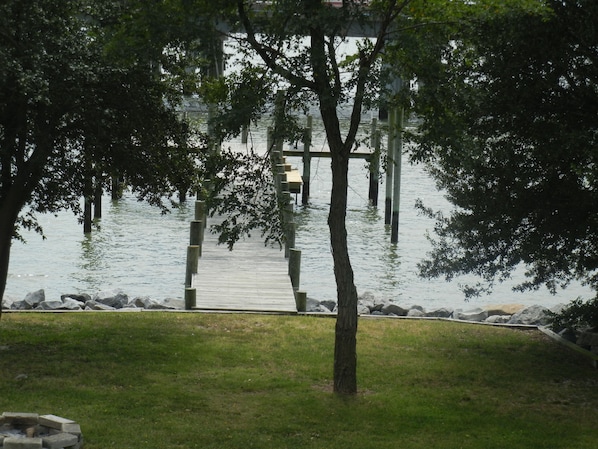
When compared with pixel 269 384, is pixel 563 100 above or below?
above

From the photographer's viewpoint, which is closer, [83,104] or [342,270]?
[342,270]

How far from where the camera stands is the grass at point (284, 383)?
11.7 meters

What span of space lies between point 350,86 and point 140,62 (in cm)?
302

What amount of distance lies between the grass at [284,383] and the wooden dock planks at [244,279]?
49.6 inches

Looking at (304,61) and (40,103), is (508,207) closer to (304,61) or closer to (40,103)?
(304,61)

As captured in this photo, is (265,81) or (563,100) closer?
(265,81)

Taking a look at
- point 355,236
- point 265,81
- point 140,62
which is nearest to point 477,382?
point 265,81

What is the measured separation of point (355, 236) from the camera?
37938 millimetres

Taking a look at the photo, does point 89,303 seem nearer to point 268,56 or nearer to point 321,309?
point 321,309

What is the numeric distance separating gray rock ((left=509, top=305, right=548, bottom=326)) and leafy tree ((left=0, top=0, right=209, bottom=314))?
7.52 m

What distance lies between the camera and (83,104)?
13992mm

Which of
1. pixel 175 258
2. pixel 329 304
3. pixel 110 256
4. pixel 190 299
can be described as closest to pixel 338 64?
pixel 190 299

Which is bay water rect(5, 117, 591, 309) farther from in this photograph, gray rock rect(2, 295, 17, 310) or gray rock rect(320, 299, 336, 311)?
gray rock rect(320, 299, 336, 311)

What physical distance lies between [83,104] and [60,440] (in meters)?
5.37
